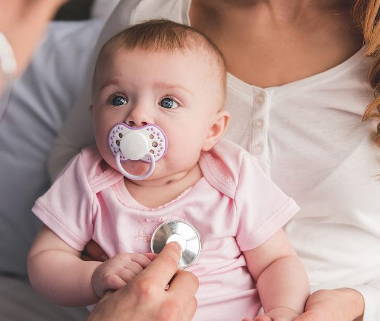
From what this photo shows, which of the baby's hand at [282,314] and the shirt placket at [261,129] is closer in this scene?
the baby's hand at [282,314]

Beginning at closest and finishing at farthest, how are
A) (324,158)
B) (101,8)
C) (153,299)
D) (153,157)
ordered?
(153,299)
(153,157)
(324,158)
(101,8)

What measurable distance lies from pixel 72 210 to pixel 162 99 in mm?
236

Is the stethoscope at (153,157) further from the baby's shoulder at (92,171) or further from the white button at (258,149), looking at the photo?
the white button at (258,149)

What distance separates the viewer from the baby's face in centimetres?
107

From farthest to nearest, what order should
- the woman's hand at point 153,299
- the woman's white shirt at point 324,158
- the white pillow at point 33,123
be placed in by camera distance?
1. the white pillow at point 33,123
2. the woman's white shirt at point 324,158
3. the woman's hand at point 153,299

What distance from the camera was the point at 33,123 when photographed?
1668 mm

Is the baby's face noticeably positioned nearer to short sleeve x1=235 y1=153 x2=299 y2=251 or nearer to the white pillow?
short sleeve x1=235 y1=153 x2=299 y2=251

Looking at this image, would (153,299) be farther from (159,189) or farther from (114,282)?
(159,189)

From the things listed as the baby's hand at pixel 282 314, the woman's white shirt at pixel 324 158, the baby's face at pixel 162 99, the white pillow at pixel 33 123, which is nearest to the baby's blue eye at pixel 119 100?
the baby's face at pixel 162 99

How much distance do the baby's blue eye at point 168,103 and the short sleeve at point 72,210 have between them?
185mm

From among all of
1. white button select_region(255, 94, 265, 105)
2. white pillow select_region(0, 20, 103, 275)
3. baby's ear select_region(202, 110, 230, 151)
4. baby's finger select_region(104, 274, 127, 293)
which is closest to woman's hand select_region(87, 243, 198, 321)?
baby's finger select_region(104, 274, 127, 293)

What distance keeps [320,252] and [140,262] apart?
359 millimetres

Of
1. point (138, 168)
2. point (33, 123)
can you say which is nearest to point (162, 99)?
point (138, 168)

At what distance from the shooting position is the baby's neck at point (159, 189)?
3.68ft
